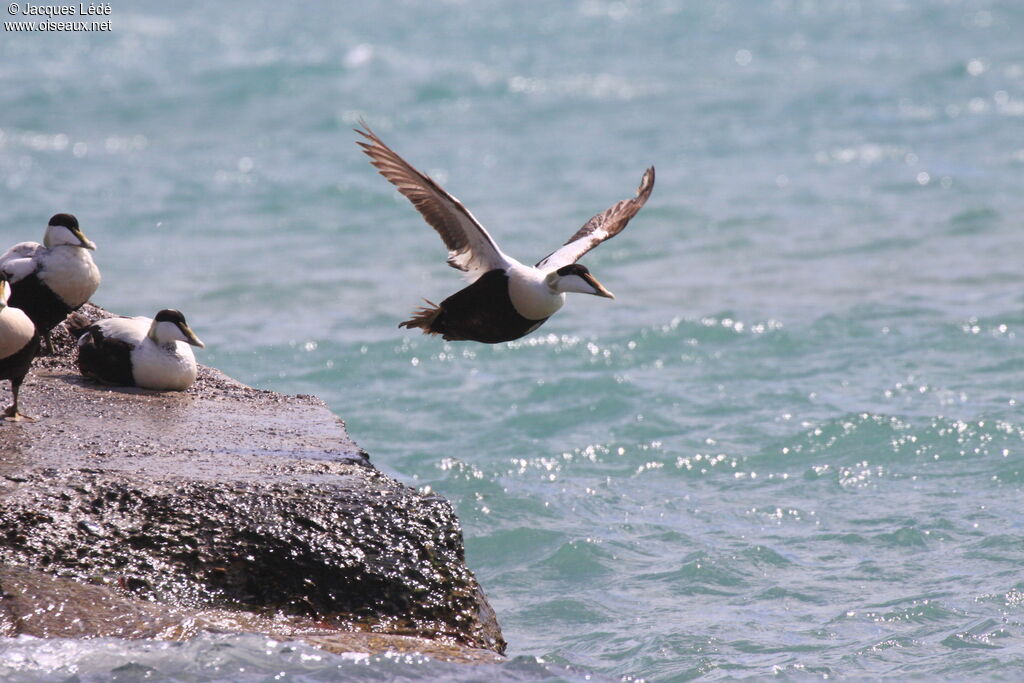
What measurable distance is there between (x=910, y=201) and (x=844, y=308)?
378cm

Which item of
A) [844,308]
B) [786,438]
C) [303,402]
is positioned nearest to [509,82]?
[844,308]

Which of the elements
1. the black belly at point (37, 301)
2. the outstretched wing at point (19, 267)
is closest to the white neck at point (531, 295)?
the black belly at point (37, 301)

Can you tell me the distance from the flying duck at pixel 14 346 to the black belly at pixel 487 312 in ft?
5.44

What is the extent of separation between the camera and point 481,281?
5.62 m

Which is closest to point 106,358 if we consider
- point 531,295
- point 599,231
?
point 531,295

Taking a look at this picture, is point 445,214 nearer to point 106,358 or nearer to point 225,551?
point 106,358

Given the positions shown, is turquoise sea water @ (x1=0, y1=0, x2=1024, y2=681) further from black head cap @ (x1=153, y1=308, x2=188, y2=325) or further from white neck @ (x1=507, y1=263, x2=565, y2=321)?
black head cap @ (x1=153, y1=308, x2=188, y2=325)

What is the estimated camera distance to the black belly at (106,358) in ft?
17.7

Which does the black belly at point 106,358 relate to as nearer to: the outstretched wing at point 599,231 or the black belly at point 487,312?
the black belly at point 487,312

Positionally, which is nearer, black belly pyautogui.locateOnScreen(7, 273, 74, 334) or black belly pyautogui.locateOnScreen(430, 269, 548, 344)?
black belly pyautogui.locateOnScreen(7, 273, 74, 334)

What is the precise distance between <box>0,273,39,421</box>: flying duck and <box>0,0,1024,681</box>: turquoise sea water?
1.30 m

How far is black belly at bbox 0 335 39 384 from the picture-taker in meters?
4.62

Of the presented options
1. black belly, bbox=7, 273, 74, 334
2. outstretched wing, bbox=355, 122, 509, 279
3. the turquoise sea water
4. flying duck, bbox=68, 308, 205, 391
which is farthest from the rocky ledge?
outstretched wing, bbox=355, 122, 509, 279

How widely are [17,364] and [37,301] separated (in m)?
0.87
